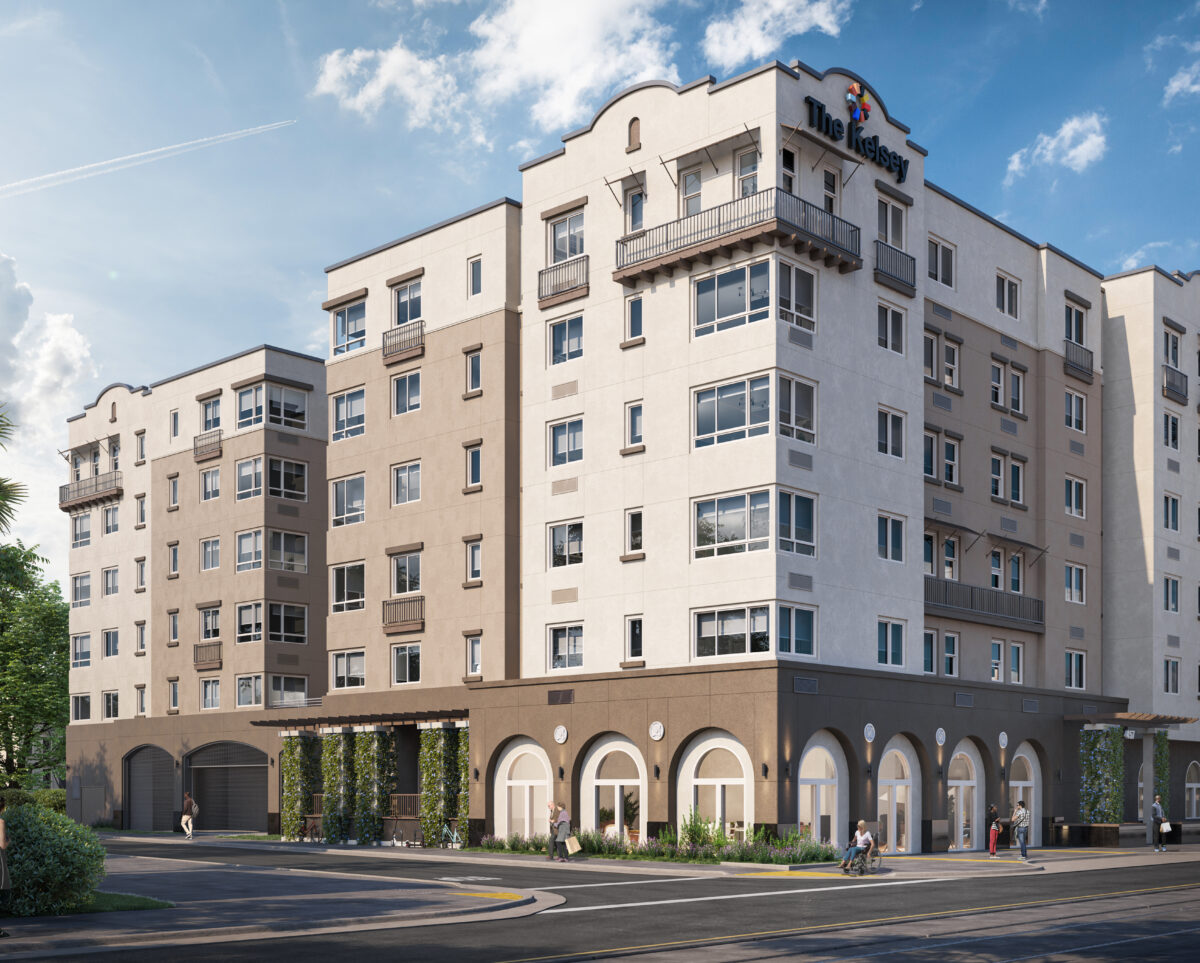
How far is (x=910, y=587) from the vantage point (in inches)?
1827

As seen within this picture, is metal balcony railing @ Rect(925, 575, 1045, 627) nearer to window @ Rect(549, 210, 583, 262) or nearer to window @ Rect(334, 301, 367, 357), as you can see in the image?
window @ Rect(549, 210, 583, 262)

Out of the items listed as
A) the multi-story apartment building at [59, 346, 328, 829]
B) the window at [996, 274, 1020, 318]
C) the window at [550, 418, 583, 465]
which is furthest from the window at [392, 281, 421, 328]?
the window at [996, 274, 1020, 318]

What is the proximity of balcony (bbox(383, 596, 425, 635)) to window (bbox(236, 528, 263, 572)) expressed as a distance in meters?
14.2

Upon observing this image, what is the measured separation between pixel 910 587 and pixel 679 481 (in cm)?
926

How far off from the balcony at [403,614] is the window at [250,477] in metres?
15.3

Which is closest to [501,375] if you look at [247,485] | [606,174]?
[606,174]

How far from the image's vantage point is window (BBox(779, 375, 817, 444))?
4175cm

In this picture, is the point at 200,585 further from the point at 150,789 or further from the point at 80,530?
the point at 80,530

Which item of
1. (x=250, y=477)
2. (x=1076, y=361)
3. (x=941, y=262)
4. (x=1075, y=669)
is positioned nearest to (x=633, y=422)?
(x=941, y=262)

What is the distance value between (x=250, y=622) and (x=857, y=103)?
3825cm

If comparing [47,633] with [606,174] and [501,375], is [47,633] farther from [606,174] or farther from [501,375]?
[606,174]

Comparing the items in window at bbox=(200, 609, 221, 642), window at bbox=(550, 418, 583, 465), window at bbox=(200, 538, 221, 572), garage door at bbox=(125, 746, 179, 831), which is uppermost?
window at bbox=(550, 418, 583, 465)

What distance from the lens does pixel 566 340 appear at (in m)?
48.7

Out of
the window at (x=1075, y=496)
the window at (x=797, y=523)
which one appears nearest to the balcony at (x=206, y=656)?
the window at (x=797, y=523)
